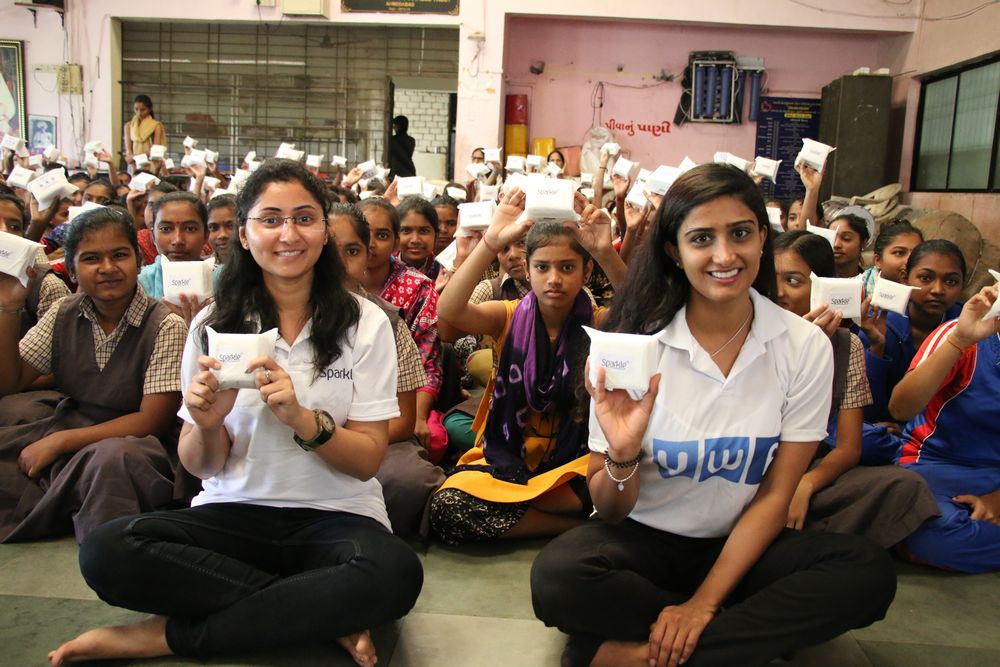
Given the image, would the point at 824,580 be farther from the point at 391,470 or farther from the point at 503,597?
the point at 391,470

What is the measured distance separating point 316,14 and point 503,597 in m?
8.79

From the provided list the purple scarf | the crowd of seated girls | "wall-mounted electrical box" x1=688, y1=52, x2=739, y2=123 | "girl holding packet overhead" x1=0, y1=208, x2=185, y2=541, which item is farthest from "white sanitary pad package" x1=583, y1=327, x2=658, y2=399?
"wall-mounted electrical box" x1=688, y1=52, x2=739, y2=123

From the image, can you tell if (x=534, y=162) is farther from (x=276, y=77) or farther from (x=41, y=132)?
(x=41, y=132)

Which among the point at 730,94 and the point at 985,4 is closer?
the point at 985,4

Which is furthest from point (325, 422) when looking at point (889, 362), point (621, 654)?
point (889, 362)

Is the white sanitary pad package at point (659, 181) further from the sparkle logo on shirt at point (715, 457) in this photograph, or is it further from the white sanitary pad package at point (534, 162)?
the white sanitary pad package at point (534, 162)

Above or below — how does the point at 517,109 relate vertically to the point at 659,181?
above

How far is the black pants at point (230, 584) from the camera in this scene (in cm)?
Answer: 175

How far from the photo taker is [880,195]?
8867 millimetres

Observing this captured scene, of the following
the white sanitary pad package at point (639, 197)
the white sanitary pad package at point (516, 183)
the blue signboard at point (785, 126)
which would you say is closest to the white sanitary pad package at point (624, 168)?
the white sanitary pad package at point (639, 197)

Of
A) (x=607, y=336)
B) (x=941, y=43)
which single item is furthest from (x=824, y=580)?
(x=941, y=43)

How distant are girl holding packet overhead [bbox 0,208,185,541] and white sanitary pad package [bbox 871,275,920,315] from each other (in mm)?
2199

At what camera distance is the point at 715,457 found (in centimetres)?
174

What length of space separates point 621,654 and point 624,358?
64 cm
